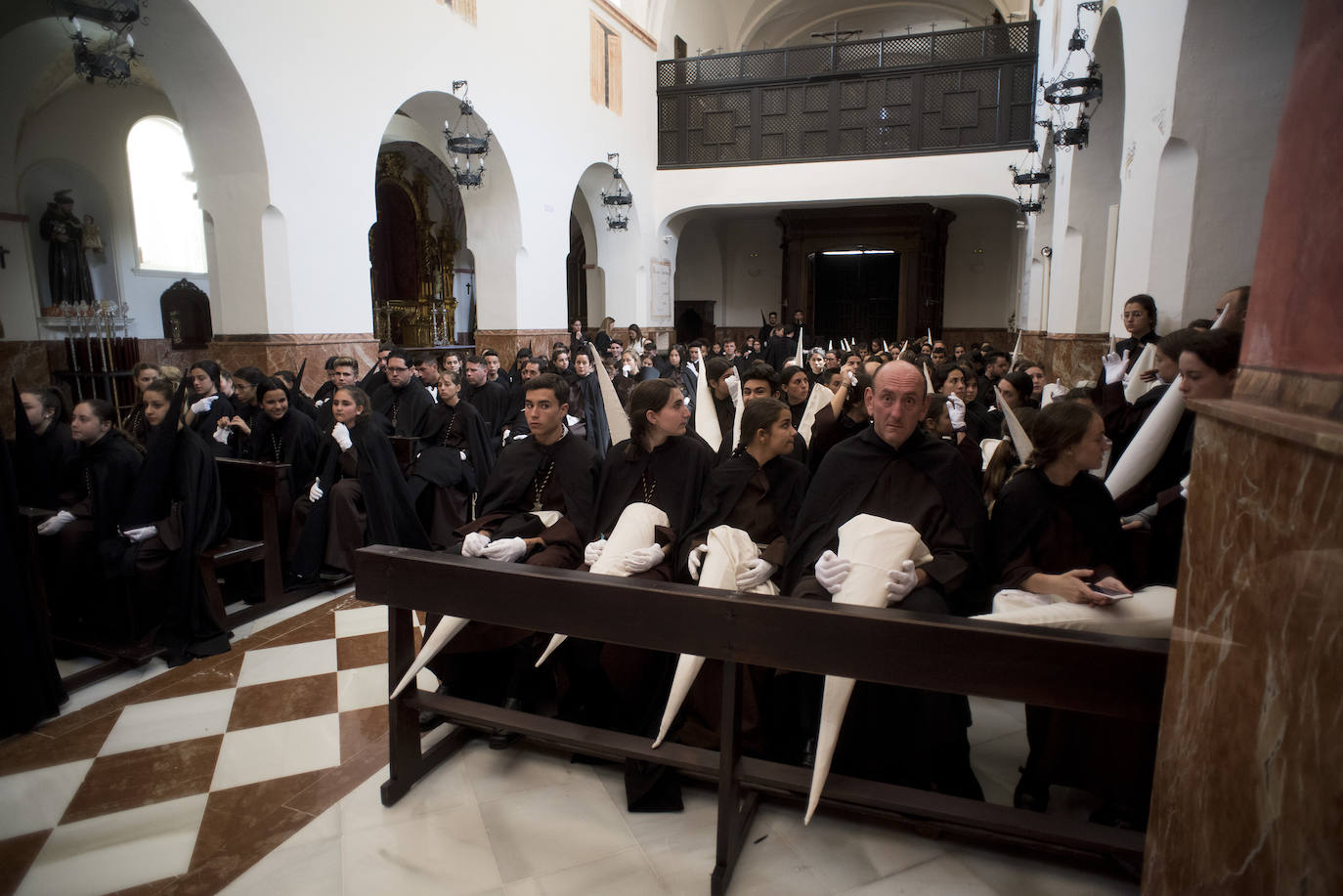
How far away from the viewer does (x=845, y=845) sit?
2.56m

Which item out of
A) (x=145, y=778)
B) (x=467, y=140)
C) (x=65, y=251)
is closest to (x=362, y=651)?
(x=145, y=778)

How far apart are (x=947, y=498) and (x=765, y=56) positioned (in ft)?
50.1

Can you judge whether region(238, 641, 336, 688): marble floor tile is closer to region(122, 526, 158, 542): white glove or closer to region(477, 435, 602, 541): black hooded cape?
region(122, 526, 158, 542): white glove

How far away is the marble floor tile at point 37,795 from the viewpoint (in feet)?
8.91

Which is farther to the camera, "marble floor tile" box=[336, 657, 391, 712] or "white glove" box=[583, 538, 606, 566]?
"marble floor tile" box=[336, 657, 391, 712]

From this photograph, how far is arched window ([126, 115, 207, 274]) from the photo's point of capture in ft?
41.3

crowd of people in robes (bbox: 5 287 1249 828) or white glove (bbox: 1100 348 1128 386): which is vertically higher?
white glove (bbox: 1100 348 1128 386)

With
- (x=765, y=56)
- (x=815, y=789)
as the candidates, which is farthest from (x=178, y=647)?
(x=765, y=56)

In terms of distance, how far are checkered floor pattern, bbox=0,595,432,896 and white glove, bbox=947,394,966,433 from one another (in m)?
3.49

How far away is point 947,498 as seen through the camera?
2.87 metres

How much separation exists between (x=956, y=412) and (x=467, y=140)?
7550mm

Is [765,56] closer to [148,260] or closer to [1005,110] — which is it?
[1005,110]

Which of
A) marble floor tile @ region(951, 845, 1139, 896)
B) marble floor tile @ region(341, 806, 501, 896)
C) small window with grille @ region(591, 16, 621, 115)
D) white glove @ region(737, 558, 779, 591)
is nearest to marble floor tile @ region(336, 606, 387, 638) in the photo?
marble floor tile @ region(341, 806, 501, 896)

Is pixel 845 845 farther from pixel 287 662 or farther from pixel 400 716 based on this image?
pixel 287 662
